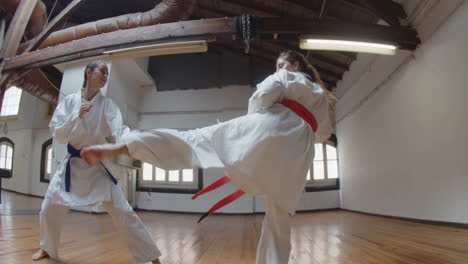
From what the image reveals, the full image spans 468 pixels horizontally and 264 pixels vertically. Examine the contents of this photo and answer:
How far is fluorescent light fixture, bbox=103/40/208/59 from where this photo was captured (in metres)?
3.61

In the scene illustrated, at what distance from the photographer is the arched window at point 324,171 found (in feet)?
21.6

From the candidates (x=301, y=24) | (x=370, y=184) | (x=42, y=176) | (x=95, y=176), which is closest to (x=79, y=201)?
(x=95, y=176)

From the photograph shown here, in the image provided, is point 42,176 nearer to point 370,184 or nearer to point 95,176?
point 95,176

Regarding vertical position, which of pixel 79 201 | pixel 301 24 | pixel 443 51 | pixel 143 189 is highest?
pixel 301 24

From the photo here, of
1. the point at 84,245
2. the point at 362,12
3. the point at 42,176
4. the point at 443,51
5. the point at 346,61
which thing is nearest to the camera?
the point at 84,245

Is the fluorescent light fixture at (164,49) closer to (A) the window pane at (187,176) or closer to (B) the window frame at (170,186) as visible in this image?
(B) the window frame at (170,186)

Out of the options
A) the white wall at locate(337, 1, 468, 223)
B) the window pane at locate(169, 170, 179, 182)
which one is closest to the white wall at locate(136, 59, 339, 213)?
the window pane at locate(169, 170, 179, 182)

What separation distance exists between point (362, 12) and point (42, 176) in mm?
8974

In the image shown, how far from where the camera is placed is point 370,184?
485 centimetres

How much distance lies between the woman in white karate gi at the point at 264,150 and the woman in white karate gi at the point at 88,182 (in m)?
0.67

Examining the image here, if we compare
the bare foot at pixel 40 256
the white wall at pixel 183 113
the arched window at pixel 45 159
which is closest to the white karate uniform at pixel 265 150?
the bare foot at pixel 40 256

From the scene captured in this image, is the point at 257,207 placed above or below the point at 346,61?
below

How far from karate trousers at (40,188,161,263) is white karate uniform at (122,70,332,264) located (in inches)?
29.2

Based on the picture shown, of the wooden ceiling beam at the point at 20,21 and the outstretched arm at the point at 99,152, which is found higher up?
the wooden ceiling beam at the point at 20,21
